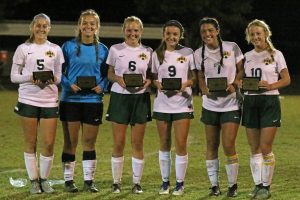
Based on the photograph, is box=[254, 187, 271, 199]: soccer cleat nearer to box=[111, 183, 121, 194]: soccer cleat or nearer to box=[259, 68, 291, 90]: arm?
box=[259, 68, 291, 90]: arm

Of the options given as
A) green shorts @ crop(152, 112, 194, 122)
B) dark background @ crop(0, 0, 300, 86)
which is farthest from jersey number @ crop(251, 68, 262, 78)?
dark background @ crop(0, 0, 300, 86)

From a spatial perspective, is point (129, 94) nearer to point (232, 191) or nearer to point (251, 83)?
point (251, 83)

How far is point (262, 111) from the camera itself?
7.05 meters

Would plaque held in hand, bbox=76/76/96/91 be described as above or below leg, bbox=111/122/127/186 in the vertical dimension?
above

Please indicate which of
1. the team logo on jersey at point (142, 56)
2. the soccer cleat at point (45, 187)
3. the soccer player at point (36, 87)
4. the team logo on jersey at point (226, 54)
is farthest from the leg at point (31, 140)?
the team logo on jersey at point (226, 54)

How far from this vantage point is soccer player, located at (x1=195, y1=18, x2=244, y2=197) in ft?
23.3

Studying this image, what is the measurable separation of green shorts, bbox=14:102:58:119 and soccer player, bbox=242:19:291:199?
6.86ft

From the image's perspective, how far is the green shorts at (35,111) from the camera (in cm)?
721

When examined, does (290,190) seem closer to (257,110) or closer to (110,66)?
(257,110)

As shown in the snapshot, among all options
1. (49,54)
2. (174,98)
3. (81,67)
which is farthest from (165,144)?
(49,54)

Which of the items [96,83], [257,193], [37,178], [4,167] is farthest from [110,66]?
[4,167]

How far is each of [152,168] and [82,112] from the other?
2260 mm

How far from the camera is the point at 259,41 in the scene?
7.04 m

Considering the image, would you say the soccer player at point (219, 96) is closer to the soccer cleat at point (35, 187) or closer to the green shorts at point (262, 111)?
the green shorts at point (262, 111)
